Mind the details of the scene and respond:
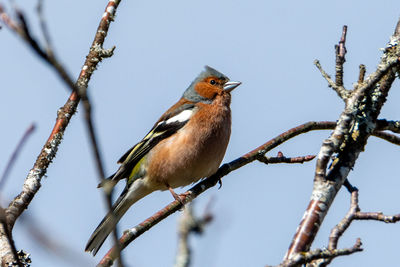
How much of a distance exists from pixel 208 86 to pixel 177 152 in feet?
5.04

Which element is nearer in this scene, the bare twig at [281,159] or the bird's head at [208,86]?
the bare twig at [281,159]

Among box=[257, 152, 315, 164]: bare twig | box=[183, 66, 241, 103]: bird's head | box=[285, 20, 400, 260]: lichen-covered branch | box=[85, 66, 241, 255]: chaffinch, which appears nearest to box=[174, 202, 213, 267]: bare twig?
box=[285, 20, 400, 260]: lichen-covered branch

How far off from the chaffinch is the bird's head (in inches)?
7.6

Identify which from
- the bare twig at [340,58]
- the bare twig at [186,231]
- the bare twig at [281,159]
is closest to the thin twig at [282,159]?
the bare twig at [281,159]

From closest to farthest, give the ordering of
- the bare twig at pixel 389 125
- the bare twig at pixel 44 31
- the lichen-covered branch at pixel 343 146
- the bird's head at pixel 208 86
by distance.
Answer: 1. the bare twig at pixel 44 31
2. the lichen-covered branch at pixel 343 146
3. the bare twig at pixel 389 125
4. the bird's head at pixel 208 86

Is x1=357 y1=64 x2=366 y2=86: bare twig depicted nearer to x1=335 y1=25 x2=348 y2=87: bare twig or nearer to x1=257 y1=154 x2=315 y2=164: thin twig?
x1=335 y1=25 x2=348 y2=87: bare twig

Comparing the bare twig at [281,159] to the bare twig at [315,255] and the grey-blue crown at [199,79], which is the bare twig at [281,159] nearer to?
the grey-blue crown at [199,79]

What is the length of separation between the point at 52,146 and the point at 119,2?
1.70 meters

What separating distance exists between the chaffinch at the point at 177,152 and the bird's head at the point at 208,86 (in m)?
0.19

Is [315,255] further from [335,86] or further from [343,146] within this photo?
[335,86]

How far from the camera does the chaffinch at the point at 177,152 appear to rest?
708 centimetres

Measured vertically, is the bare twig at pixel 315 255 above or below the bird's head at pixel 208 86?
below

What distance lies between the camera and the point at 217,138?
723cm

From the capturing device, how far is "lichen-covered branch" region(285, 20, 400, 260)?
3.57 m
